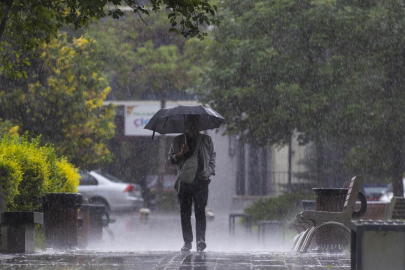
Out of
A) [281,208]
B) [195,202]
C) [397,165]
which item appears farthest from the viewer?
[281,208]

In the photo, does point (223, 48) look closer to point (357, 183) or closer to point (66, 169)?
point (66, 169)

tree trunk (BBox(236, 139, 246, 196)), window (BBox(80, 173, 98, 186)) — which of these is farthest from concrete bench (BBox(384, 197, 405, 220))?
tree trunk (BBox(236, 139, 246, 196))

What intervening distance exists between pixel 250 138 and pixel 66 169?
37.9 feet

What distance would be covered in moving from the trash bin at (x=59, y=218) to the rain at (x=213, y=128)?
0.02 m

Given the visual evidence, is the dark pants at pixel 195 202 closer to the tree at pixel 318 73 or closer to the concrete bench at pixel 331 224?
the concrete bench at pixel 331 224

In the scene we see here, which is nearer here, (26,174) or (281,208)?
(26,174)

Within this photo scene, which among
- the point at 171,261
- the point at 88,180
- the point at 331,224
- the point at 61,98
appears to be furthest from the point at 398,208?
the point at 88,180

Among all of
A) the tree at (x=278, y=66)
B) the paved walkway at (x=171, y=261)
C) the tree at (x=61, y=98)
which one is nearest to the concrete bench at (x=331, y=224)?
the paved walkway at (x=171, y=261)

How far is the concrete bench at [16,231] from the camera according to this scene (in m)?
10.7

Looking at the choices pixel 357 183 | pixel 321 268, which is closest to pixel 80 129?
pixel 357 183

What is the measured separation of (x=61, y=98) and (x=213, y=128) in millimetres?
11258

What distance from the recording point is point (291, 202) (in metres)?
23.1

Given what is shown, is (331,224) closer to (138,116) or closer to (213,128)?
(213,128)

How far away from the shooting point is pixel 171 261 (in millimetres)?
9188
